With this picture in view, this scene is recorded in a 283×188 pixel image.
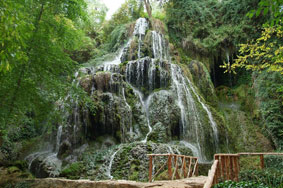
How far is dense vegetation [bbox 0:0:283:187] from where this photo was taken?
16.4ft

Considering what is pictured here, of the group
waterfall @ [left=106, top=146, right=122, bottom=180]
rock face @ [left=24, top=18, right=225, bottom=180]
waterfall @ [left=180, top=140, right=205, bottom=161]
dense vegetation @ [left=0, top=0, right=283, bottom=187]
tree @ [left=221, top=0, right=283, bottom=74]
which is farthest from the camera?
rock face @ [left=24, top=18, right=225, bottom=180]

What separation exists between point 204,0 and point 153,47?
9.02 meters

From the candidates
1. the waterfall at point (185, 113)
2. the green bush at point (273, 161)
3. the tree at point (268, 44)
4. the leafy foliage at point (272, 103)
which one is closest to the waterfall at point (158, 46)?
the waterfall at point (185, 113)

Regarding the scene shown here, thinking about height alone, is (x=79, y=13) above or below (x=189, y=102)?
above

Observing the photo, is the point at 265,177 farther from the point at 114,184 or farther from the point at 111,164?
the point at 111,164

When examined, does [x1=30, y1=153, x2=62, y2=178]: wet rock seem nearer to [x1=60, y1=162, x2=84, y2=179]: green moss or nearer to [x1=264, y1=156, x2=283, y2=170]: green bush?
[x1=60, y1=162, x2=84, y2=179]: green moss

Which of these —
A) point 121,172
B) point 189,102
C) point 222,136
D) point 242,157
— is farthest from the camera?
point 189,102

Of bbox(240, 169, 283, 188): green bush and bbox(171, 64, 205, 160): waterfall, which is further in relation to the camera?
bbox(171, 64, 205, 160): waterfall

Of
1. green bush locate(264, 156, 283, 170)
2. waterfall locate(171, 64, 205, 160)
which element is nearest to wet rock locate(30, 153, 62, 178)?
waterfall locate(171, 64, 205, 160)

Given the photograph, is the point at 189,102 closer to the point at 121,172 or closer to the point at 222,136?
the point at 222,136

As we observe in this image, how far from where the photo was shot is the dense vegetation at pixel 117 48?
500 centimetres

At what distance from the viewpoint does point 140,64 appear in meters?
14.6

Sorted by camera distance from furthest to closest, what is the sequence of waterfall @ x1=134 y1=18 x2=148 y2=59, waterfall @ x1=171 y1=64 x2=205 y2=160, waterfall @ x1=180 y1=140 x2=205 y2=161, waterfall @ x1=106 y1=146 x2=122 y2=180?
waterfall @ x1=134 y1=18 x2=148 y2=59, waterfall @ x1=171 y1=64 x2=205 y2=160, waterfall @ x1=180 y1=140 x2=205 y2=161, waterfall @ x1=106 y1=146 x2=122 y2=180

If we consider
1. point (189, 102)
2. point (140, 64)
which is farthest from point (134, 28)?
point (189, 102)
